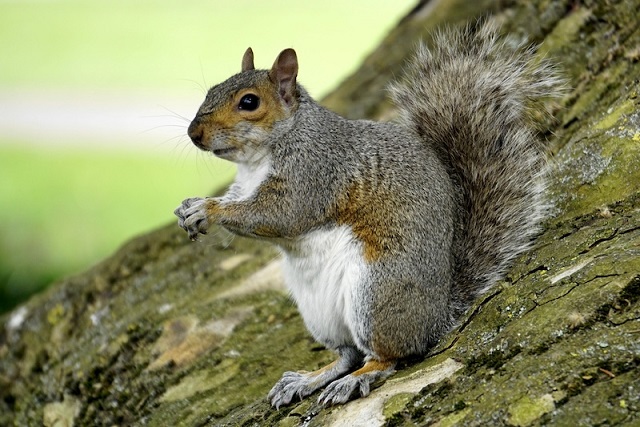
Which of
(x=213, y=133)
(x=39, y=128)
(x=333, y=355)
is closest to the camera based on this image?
(x=213, y=133)

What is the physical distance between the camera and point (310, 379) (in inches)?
92.6

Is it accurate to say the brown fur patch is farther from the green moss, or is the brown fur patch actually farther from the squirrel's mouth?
the green moss

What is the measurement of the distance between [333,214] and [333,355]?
1.78 feet

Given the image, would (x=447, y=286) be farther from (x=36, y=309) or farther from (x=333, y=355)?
(x=36, y=309)

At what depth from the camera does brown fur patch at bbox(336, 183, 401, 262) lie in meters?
2.20

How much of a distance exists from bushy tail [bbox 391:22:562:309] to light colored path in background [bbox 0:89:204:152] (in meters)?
5.54

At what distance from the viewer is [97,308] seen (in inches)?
138

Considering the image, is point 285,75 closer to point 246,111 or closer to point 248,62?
point 246,111

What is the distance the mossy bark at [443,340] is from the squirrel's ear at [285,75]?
81 cm

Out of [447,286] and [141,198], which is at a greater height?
[141,198]

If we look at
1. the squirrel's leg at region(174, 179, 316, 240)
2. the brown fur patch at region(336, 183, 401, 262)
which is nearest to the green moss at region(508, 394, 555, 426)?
the brown fur patch at region(336, 183, 401, 262)

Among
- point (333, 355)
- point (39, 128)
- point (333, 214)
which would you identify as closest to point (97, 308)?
point (333, 355)

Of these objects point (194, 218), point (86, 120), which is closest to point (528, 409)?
point (194, 218)

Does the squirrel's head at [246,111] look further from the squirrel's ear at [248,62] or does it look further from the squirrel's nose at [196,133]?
the squirrel's ear at [248,62]
